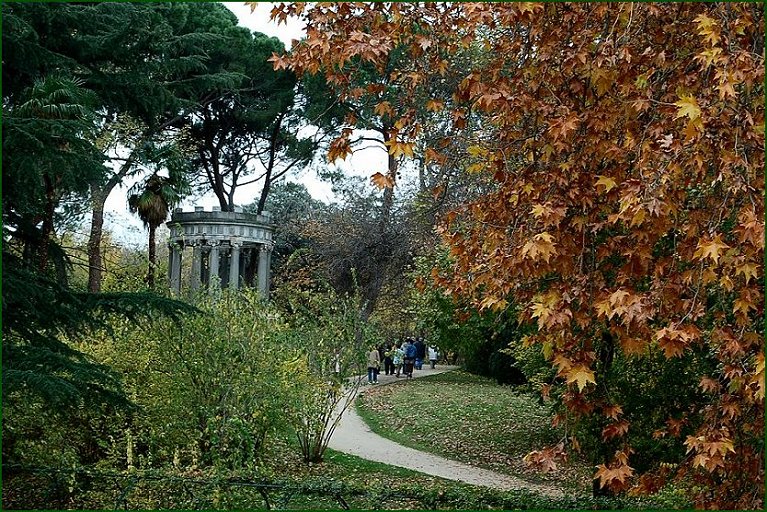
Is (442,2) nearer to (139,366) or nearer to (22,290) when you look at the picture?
(22,290)

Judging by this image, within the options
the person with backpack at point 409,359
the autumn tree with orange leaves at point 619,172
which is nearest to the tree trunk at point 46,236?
the autumn tree with orange leaves at point 619,172

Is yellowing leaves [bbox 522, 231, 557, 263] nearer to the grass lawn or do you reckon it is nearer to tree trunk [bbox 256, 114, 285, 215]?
the grass lawn

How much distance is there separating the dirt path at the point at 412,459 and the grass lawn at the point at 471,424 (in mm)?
301

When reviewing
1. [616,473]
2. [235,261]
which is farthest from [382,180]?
[235,261]

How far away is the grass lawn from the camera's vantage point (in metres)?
11.7

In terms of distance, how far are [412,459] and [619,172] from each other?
26.8 ft

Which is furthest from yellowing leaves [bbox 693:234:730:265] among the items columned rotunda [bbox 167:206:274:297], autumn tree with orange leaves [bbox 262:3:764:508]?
columned rotunda [bbox 167:206:274:297]

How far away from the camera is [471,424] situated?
594 inches

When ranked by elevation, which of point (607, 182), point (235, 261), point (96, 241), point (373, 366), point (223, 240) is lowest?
point (373, 366)

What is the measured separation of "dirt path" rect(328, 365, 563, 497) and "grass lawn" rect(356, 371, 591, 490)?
30 cm

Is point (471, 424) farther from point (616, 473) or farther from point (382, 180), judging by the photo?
point (382, 180)

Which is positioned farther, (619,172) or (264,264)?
(264,264)

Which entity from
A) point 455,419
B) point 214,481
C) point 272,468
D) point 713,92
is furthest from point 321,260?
point 713,92

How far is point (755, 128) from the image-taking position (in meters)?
3.92
